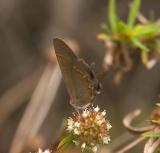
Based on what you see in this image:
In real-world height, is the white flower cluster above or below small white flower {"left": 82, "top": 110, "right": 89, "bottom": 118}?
below

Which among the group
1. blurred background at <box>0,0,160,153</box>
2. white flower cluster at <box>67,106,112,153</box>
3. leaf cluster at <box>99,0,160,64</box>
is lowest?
white flower cluster at <box>67,106,112,153</box>

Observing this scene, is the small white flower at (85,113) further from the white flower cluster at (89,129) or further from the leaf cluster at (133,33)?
the leaf cluster at (133,33)

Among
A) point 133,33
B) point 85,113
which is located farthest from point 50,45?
point 85,113

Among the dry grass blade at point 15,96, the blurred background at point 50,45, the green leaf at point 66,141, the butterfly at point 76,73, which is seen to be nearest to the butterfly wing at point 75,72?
the butterfly at point 76,73

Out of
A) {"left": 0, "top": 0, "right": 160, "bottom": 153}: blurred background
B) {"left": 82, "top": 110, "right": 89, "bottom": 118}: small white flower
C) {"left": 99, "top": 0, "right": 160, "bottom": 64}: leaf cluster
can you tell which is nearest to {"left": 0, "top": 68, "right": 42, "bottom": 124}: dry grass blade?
{"left": 0, "top": 0, "right": 160, "bottom": 153}: blurred background

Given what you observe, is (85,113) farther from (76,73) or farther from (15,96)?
(15,96)

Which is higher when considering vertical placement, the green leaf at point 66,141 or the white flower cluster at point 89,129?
the white flower cluster at point 89,129

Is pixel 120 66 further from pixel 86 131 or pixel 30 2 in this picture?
pixel 30 2

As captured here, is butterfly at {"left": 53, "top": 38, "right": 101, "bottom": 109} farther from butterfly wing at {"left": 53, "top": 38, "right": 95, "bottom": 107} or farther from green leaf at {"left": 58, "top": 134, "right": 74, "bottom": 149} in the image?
green leaf at {"left": 58, "top": 134, "right": 74, "bottom": 149}
